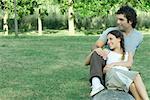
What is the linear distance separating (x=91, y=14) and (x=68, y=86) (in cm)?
2553

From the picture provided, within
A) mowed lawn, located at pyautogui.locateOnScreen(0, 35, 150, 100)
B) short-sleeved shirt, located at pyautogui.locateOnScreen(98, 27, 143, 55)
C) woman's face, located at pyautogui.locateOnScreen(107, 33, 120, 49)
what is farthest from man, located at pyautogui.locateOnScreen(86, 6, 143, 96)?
mowed lawn, located at pyautogui.locateOnScreen(0, 35, 150, 100)

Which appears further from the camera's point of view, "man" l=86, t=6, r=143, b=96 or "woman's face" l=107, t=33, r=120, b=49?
"woman's face" l=107, t=33, r=120, b=49

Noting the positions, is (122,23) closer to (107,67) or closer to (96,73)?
(107,67)

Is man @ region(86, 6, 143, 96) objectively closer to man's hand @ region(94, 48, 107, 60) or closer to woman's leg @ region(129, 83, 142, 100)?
man's hand @ region(94, 48, 107, 60)

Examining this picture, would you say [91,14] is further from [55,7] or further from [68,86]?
[68,86]

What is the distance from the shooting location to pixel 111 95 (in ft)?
15.3

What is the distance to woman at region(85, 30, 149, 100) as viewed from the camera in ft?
15.8

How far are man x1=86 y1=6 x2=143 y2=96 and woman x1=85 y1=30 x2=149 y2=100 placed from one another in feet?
0.21

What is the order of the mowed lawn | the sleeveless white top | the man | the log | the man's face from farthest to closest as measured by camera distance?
1. the mowed lawn
2. the man's face
3. the sleeveless white top
4. the man
5. the log

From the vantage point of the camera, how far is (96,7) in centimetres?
3269

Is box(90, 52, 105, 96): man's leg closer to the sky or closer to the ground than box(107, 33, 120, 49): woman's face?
closer to the ground

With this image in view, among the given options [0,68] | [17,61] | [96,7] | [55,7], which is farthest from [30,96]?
[55,7]

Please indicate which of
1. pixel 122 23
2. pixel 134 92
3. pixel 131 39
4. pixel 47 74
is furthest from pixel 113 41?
pixel 47 74

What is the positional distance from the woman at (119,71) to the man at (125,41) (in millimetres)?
65
